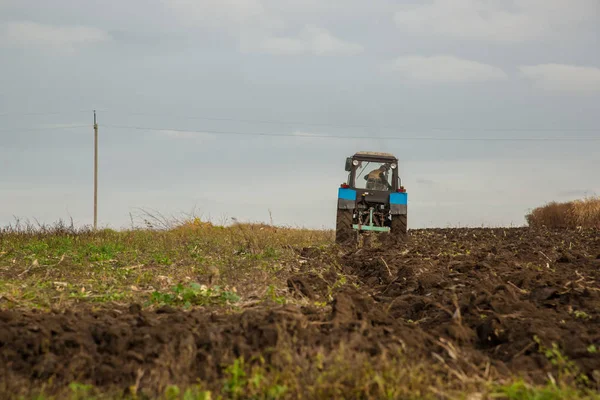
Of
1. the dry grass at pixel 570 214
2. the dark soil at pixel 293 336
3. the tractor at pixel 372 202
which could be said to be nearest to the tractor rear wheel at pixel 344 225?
the tractor at pixel 372 202

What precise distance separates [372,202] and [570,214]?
17.2 m

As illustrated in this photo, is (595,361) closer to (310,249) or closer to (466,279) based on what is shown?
(466,279)

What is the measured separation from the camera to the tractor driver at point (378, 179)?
16953mm

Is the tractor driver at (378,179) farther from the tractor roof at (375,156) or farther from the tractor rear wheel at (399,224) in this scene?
the tractor rear wheel at (399,224)

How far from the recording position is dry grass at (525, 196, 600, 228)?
29.5 meters

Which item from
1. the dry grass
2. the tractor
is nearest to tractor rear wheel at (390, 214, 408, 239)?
the tractor

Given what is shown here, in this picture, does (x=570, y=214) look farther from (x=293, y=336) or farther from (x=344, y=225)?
(x=293, y=336)

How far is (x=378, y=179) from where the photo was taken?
671 inches

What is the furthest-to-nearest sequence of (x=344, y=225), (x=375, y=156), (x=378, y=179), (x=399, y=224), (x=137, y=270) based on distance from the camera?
(x=378, y=179) → (x=375, y=156) → (x=399, y=224) → (x=344, y=225) → (x=137, y=270)

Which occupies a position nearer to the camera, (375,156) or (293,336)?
(293,336)

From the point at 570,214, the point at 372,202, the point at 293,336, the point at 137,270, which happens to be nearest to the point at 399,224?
the point at 372,202

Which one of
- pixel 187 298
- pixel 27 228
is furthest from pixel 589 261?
pixel 27 228

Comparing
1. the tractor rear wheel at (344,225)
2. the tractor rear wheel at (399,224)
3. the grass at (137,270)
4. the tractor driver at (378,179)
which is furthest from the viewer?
the tractor driver at (378,179)

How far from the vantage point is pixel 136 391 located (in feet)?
14.6
